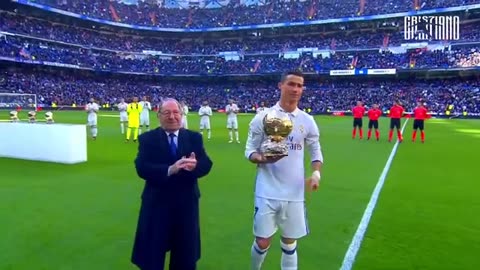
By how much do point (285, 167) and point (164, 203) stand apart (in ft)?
3.99

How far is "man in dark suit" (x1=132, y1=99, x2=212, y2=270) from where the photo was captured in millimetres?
3949

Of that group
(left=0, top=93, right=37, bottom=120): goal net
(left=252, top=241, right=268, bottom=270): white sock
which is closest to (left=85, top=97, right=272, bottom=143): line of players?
(left=252, top=241, right=268, bottom=270): white sock

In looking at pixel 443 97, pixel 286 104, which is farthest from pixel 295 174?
pixel 443 97

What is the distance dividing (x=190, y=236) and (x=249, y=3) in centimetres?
7620

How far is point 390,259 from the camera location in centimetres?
553

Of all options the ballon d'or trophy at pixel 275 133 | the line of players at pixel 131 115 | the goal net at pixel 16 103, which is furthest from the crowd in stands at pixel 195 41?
the ballon d'or trophy at pixel 275 133

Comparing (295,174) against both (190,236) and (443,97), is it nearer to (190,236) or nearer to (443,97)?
(190,236)

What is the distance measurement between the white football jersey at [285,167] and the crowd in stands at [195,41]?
58.0 meters

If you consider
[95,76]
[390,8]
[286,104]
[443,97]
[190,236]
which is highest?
[390,8]

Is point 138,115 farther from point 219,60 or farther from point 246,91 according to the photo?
point 219,60

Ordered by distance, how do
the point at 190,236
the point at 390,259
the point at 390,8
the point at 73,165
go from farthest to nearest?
the point at 390,8, the point at 73,165, the point at 390,259, the point at 190,236

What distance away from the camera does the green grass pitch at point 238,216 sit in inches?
219

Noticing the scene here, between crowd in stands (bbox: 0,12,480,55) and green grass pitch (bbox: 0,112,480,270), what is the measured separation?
51.0 m

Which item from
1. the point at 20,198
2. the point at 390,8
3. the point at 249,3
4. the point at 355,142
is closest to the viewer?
the point at 20,198
